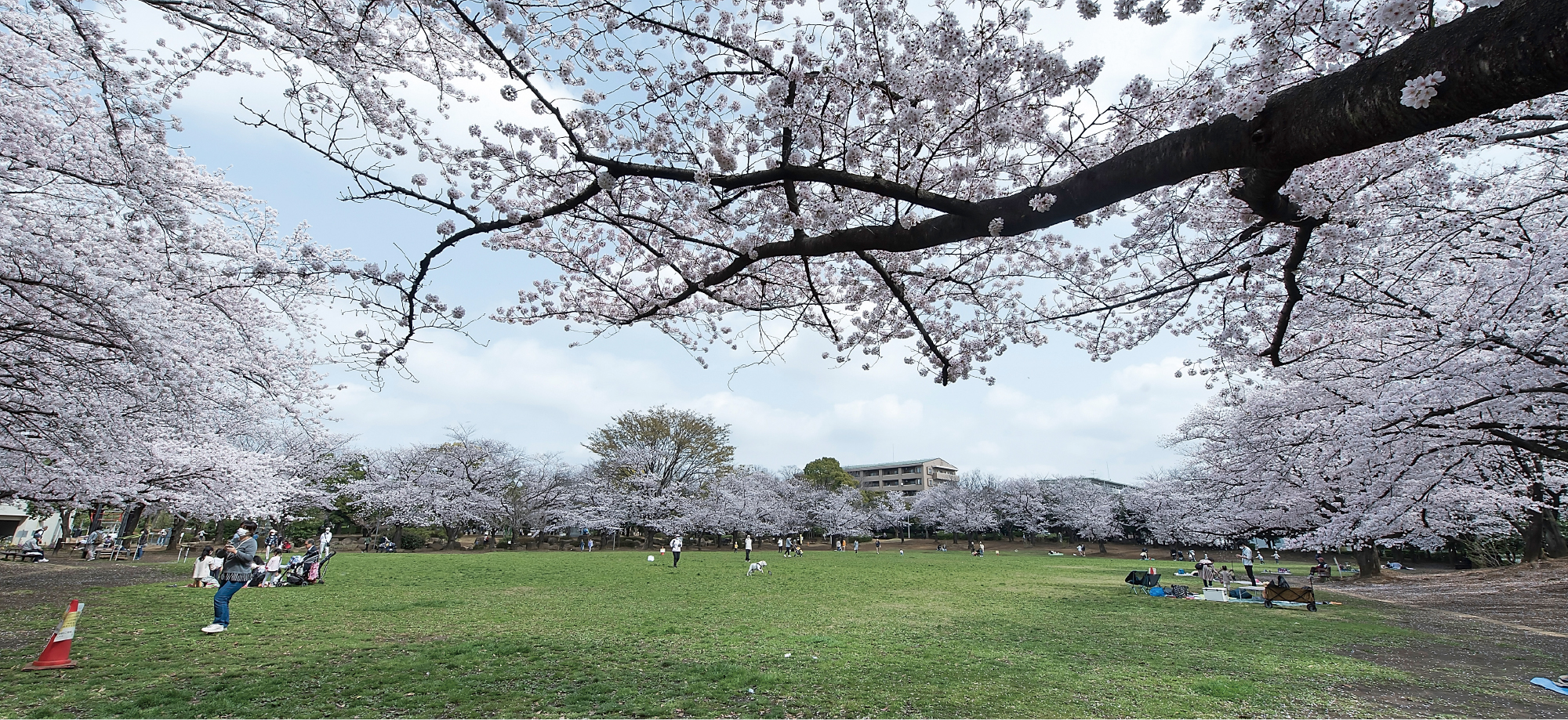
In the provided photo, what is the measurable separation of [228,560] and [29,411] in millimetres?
5993

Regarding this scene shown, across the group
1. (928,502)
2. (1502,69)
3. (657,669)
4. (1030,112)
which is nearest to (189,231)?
(657,669)

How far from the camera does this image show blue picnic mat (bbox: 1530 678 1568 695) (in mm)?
5523

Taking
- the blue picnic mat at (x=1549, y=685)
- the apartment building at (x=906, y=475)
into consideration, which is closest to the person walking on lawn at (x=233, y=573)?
the blue picnic mat at (x=1549, y=685)

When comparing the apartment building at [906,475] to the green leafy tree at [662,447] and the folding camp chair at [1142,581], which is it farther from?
the folding camp chair at [1142,581]

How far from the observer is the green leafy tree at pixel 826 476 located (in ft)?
196

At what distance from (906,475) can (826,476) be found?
34.3 meters

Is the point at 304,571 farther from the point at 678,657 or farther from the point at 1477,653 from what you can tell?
the point at 1477,653

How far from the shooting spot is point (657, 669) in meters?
5.88

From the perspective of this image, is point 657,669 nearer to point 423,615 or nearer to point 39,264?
point 423,615

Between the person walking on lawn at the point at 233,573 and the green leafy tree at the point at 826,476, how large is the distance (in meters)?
52.8

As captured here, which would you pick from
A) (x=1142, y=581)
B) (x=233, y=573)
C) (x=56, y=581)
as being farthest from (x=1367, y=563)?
(x=56, y=581)

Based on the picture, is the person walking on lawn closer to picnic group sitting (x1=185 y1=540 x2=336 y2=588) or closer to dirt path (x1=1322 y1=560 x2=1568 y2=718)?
picnic group sitting (x1=185 y1=540 x2=336 y2=588)

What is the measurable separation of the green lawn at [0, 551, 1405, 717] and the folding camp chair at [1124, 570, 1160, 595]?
2.76 m

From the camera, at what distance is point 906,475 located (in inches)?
3573
